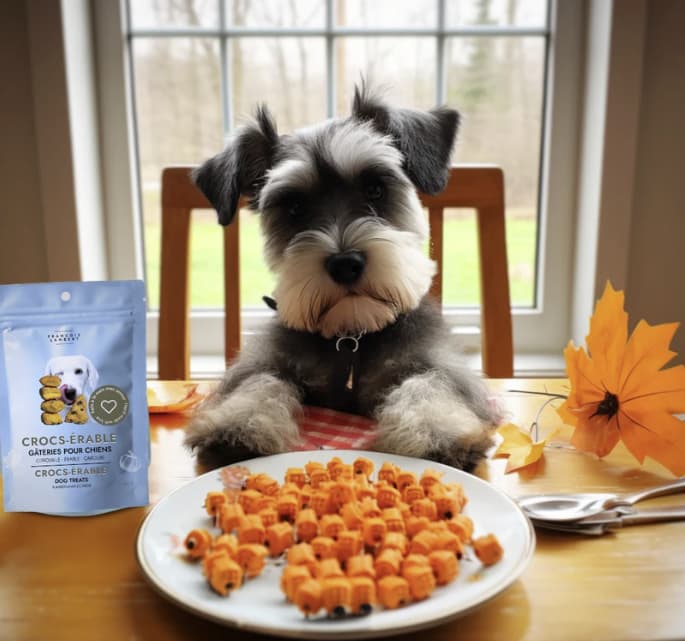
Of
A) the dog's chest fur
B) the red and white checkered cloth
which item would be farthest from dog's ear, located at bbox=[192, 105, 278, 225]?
the red and white checkered cloth

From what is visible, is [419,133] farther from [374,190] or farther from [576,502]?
[576,502]

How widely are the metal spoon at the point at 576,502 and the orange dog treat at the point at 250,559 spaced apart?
0.31m

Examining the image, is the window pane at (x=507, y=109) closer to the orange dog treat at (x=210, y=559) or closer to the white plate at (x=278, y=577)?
the white plate at (x=278, y=577)

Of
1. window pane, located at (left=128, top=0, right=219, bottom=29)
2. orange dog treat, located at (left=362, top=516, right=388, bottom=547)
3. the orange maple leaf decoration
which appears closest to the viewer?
orange dog treat, located at (left=362, top=516, right=388, bottom=547)

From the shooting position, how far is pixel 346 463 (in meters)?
0.83

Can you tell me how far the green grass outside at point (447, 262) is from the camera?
225cm

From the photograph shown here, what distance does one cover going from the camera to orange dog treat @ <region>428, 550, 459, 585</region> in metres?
0.56

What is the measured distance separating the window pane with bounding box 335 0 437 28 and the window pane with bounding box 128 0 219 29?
1.29ft

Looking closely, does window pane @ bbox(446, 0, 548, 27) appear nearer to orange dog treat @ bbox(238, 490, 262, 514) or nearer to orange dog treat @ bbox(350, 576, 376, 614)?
orange dog treat @ bbox(238, 490, 262, 514)

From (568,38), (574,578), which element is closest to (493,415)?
(574,578)

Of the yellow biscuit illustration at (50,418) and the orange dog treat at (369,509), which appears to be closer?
the orange dog treat at (369,509)

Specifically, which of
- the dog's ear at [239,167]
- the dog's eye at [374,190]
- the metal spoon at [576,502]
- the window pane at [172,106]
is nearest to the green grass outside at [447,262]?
the window pane at [172,106]

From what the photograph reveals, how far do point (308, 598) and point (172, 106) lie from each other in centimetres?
193

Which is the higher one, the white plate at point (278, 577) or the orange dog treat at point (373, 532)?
the orange dog treat at point (373, 532)
